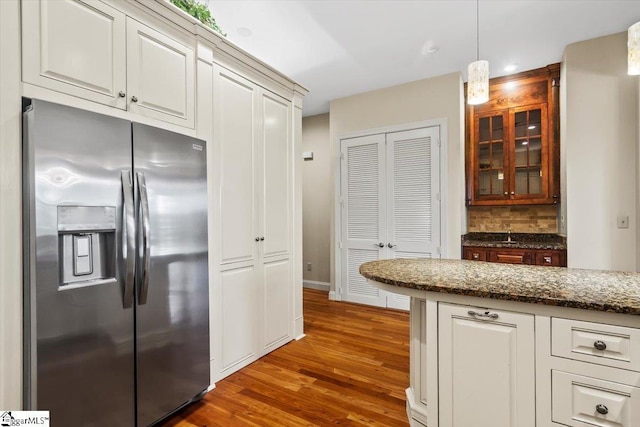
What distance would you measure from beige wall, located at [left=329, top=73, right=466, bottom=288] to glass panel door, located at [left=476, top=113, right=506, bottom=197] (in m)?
0.36

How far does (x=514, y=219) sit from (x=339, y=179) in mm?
2377

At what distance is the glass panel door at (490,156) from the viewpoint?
12.6 feet

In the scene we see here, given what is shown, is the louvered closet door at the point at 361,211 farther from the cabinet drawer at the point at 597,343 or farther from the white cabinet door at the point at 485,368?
the cabinet drawer at the point at 597,343

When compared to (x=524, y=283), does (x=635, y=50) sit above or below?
above

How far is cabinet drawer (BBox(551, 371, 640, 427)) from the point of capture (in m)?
1.20

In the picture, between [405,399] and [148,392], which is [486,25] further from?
[148,392]

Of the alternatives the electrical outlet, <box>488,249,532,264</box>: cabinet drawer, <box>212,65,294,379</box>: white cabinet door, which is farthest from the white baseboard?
the electrical outlet

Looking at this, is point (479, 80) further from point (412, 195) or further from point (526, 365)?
point (412, 195)

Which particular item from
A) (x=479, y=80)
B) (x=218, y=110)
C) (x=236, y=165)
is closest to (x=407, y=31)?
(x=479, y=80)

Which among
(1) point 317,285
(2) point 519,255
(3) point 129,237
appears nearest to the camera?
(3) point 129,237

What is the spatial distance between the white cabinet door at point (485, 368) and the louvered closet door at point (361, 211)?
8.50 feet

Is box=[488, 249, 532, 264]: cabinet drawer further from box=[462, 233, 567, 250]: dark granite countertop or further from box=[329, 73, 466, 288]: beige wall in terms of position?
box=[329, 73, 466, 288]: beige wall

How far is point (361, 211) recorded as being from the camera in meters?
4.34

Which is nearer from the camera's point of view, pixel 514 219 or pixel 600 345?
pixel 600 345
